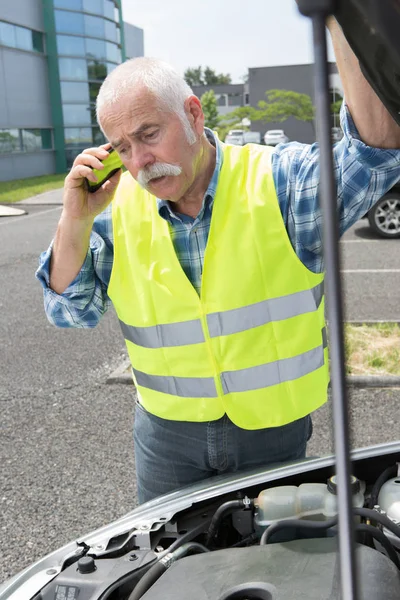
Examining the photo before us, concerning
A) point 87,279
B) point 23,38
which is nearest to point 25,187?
point 23,38

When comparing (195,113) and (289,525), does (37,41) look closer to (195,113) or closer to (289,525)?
(195,113)

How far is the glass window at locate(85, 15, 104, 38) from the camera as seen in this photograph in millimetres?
31562

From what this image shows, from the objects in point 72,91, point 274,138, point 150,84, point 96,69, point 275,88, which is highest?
point 275,88

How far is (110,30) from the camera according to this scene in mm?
32906

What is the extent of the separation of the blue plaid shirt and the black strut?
90cm

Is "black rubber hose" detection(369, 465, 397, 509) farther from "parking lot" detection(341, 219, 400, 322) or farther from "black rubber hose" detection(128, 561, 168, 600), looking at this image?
"parking lot" detection(341, 219, 400, 322)

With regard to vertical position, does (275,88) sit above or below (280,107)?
above

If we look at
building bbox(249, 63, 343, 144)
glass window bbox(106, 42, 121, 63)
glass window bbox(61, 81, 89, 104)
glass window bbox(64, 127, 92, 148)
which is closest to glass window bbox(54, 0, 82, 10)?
glass window bbox(106, 42, 121, 63)

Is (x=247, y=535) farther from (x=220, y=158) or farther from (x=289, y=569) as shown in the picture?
(x=220, y=158)

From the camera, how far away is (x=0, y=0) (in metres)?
27.3

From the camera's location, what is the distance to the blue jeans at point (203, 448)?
2062 millimetres

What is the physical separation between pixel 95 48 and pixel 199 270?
1293 inches

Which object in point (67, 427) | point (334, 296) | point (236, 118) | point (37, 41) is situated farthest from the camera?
point (236, 118)

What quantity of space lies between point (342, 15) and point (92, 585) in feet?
4.86
